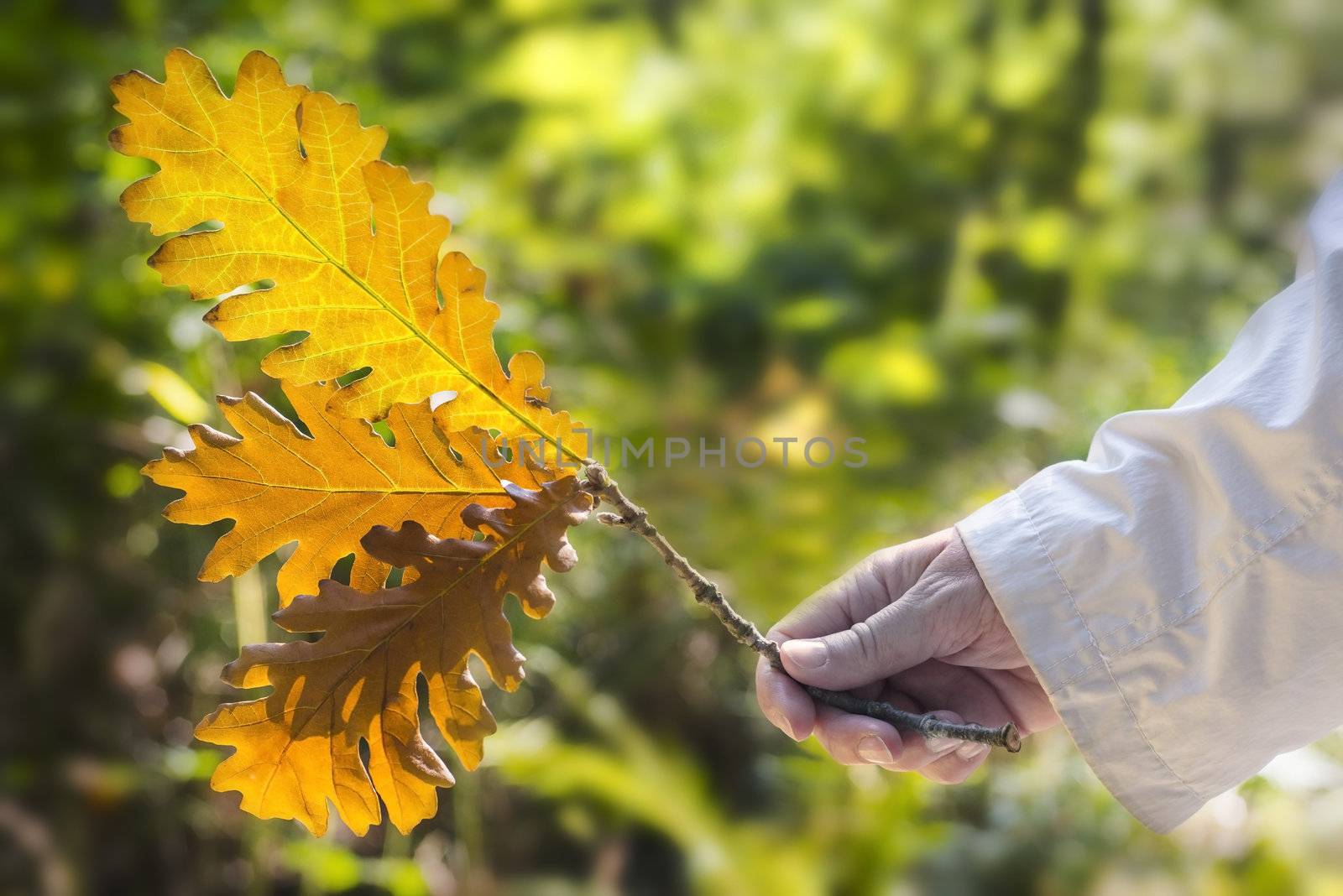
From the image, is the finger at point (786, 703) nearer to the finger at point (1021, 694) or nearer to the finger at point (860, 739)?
the finger at point (860, 739)

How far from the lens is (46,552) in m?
1.60

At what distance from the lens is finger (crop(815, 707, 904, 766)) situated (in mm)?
479

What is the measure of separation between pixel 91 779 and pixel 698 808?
95cm

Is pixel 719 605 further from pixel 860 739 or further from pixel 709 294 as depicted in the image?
pixel 709 294

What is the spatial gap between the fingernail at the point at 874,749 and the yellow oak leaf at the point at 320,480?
0.66ft

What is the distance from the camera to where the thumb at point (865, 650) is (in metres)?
0.51

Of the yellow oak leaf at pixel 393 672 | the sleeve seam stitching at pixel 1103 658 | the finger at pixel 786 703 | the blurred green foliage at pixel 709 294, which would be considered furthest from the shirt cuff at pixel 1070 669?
the blurred green foliage at pixel 709 294

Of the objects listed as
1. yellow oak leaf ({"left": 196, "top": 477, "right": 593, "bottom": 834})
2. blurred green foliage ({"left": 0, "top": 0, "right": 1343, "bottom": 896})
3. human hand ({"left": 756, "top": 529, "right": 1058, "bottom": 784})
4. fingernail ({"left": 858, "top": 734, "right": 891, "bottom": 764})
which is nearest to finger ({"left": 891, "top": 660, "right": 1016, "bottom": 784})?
human hand ({"left": 756, "top": 529, "right": 1058, "bottom": 784})

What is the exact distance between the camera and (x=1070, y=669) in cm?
51

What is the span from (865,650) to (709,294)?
3.69 ft

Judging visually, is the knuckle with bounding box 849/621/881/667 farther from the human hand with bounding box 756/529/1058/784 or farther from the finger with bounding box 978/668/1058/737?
the finger with bounding box 978/668/1058/737

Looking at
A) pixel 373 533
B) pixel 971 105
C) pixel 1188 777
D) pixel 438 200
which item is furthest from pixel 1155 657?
pixel 971 105

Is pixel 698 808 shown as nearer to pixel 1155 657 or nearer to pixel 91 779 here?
pixel 91 779

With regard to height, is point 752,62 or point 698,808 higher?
point 752,62
